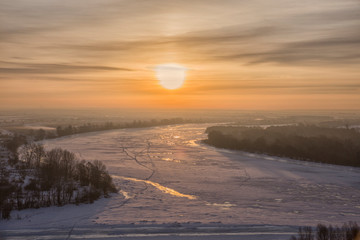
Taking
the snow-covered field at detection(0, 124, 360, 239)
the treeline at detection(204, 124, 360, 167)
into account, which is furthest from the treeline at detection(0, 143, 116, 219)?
the treeline at detection(204, 124, 360, 167)

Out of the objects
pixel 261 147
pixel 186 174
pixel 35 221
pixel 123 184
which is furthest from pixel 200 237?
pixel 261 147

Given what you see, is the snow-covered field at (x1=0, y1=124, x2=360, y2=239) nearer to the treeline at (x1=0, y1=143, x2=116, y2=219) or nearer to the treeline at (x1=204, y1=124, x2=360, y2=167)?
the treeline at (x1=0, y1=143, x2=116, y2=219)

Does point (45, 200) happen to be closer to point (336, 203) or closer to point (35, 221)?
point (35, 221)

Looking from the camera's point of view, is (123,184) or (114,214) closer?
(114,214)

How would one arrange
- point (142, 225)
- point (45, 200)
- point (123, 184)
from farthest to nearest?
point (123, 184) → point (45, 200) → point (142, 225)

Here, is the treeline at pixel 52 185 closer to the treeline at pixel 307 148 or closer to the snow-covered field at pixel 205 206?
the snow-covered field at pixel 205 206

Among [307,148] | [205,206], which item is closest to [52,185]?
[205,206]
